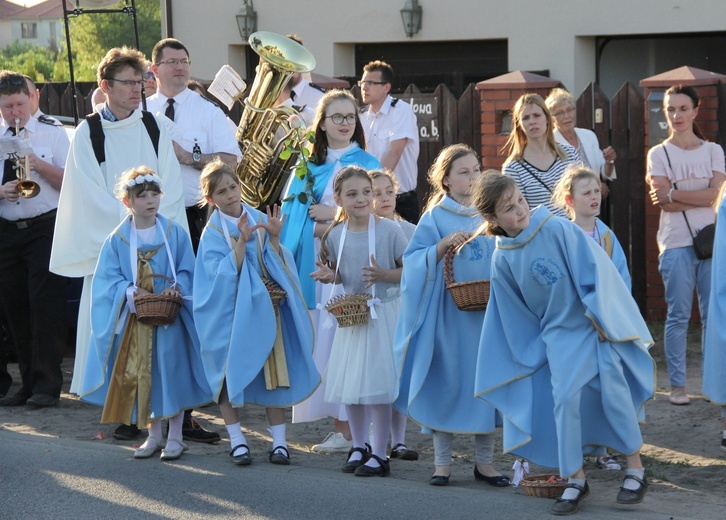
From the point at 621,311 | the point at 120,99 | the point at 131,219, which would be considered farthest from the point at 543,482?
the point at 120,99

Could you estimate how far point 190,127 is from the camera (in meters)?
8.06

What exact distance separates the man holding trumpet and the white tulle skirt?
8.49ft

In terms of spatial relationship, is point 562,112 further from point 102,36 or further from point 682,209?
point 102,36

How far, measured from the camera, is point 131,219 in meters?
6.80

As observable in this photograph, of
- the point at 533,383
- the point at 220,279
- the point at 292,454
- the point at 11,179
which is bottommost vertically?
the point at 292,454

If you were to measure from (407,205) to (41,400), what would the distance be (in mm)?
3004

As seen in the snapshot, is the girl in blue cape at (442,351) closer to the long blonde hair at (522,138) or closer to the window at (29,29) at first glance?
the long blonde hair at (522,138)

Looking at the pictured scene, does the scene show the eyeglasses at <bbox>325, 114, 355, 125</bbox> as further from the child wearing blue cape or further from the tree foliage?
the tree foliage

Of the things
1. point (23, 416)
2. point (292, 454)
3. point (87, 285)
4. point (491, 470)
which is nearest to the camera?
point (491, 470)

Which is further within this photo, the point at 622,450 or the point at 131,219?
the point at 131,219

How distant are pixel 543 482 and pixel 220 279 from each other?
201 centimetres

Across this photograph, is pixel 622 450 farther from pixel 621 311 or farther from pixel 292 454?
pixel 292 454

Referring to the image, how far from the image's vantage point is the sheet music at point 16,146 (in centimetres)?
801

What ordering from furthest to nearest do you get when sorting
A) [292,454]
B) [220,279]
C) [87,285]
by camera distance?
[87,285] < [292,454] < [220,279]
